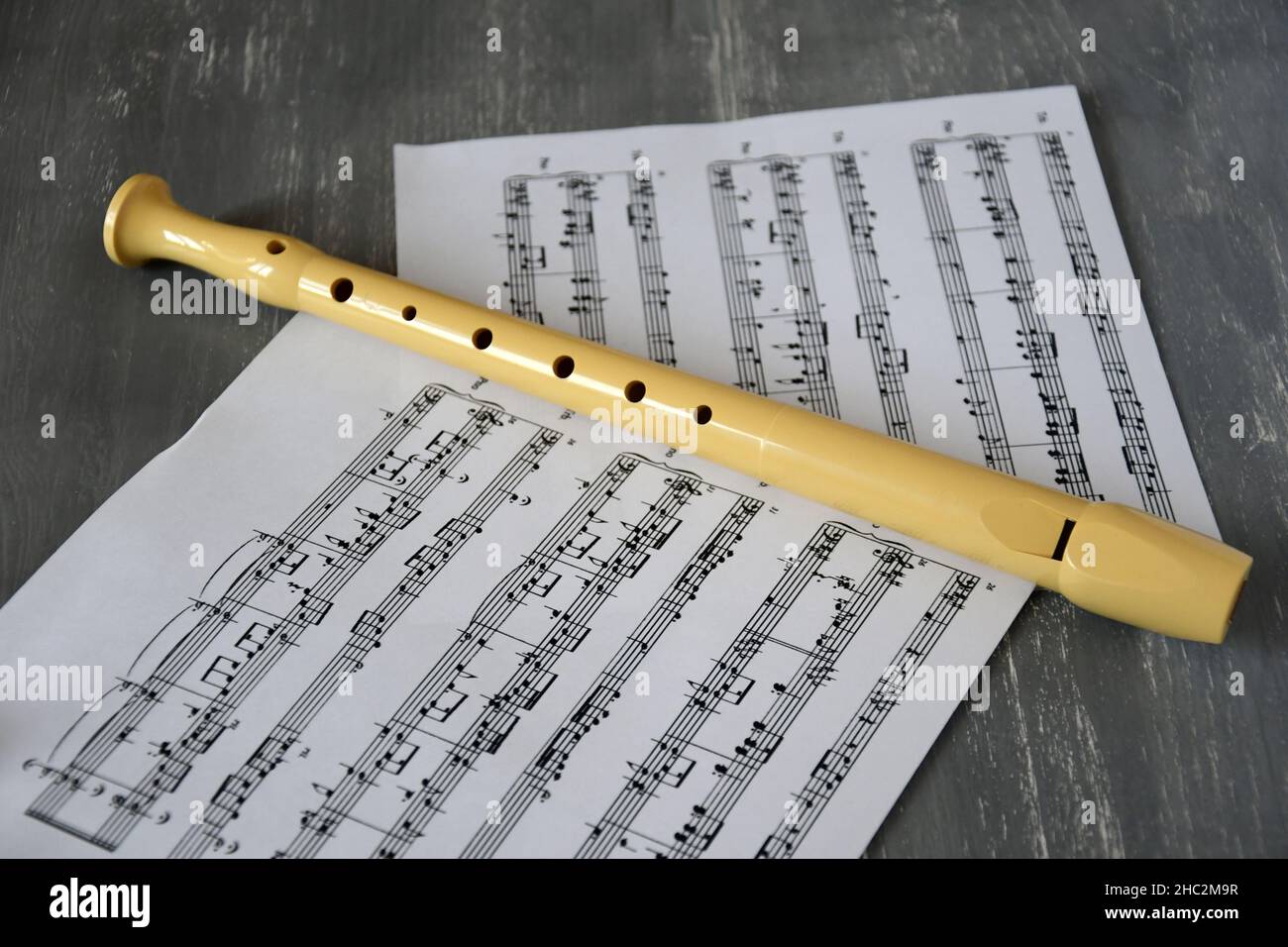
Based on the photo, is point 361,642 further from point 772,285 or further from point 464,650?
point 772,285

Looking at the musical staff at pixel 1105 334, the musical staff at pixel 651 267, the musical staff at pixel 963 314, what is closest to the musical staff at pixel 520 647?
the musical staff at pixel 651 267

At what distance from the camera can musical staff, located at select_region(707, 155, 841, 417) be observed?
975 mm

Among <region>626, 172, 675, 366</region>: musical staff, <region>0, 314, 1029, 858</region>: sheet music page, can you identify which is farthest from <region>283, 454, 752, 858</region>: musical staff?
<region>626, 172, 675, 366</region>: musical staff

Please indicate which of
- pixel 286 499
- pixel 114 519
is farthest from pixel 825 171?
pixel 114 519

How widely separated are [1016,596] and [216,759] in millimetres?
538

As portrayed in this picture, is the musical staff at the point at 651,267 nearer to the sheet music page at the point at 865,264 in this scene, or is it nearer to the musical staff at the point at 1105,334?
the sheet music page at the point at 865,264

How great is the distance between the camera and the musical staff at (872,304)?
3.13ft

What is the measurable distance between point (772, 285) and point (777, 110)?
0.70ft

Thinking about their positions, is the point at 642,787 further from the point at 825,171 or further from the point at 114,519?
the point at 825,171

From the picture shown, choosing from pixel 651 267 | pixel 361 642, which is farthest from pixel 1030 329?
pixel 361 642

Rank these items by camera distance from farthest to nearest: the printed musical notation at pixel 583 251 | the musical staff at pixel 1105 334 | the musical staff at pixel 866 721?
the printed musical notation at pixel 583 251 < the musical staff at pixel 1105 334 < the musical staff at pixel 866 721

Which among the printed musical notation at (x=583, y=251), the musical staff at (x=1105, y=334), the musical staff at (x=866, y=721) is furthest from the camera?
the printed musical notation at (x=583, y=251)

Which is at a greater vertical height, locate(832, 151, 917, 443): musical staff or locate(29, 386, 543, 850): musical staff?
locate(832, 151, 917, 443): musical staff

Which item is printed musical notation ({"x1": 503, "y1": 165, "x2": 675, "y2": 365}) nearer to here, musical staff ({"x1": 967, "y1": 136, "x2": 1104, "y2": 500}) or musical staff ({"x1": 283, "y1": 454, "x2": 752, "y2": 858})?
musical staff ({"x1": 283, "y1": 454, "x2": 752, "y2": 858})
